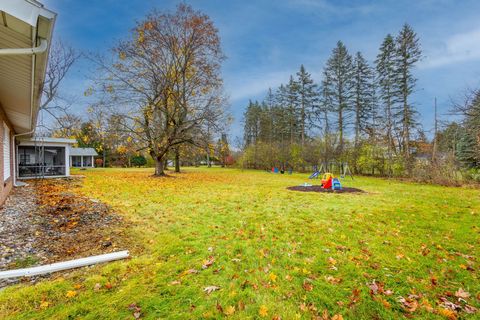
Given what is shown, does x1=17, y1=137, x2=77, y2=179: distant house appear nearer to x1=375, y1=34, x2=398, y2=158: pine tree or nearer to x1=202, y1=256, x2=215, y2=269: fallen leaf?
x1=202, y1=256, x2=215, y2=269: fallen leaf

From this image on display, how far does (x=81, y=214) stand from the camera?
5.79 metres

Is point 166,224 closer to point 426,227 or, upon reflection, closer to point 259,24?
point 426,227

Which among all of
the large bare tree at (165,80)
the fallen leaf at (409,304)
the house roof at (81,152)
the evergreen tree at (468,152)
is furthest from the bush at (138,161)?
the fallen leaf at (409,304)

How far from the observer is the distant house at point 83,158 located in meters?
34.3

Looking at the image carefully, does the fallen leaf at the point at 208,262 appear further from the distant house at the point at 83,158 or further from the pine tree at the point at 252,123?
the distant house at the point at 83,158

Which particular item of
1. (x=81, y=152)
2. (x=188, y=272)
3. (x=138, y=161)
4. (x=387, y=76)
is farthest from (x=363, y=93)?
(x=81, y=152)

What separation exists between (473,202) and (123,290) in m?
11.0

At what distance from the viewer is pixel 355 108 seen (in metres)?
26.0

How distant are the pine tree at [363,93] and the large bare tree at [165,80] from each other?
17.3m

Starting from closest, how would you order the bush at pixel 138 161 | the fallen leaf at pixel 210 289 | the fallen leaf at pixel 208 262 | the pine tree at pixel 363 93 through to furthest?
the fallen leaf at pixel 210 289 < the fallen leaf at pixel 208 262 < the pine tree at pixel 363 93 < the bush at pixel 138 161

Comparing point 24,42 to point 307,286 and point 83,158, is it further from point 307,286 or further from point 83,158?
point 83,158

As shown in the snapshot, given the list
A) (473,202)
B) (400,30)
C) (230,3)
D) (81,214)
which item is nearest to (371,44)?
(400,30)

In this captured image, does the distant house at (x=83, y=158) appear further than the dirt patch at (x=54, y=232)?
Yes

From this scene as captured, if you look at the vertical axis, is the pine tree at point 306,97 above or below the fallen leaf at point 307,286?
above
